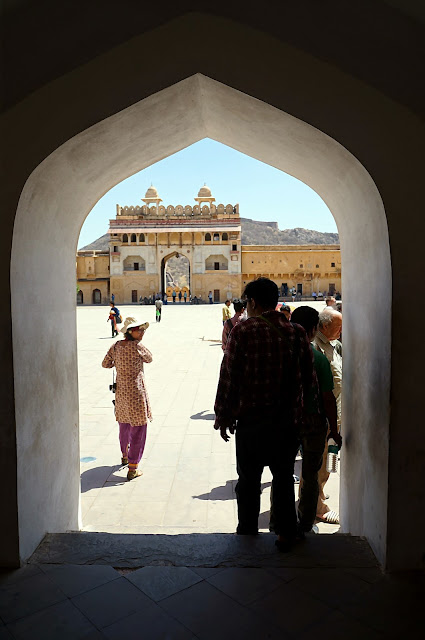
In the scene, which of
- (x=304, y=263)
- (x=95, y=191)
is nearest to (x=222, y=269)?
(x=304, y=263)

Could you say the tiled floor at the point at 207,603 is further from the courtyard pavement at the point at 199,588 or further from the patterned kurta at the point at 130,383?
the patterned kurta at the point at 130,383

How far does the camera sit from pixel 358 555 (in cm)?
244

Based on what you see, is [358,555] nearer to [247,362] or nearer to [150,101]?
[247,362]

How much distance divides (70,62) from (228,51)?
0.73 metres

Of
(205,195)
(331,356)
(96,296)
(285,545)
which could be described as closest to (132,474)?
(331,356)

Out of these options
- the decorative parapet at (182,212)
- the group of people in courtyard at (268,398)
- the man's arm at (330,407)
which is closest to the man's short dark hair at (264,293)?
the group of people in courtyard at (268,398)

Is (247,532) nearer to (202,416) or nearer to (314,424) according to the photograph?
(314,424)

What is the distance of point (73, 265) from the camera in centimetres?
338

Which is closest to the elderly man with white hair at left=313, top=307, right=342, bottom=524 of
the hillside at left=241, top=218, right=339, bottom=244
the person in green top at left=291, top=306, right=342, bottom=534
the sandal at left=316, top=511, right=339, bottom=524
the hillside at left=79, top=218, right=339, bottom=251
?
the sandal at left=316, top=511, right=339, bottom=524

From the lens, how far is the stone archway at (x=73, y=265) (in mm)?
2391

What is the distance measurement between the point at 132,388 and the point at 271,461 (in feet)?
6.94

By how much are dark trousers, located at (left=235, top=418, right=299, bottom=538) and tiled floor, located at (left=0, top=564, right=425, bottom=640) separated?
27cm

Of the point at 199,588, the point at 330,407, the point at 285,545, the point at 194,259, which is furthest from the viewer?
the point at 194,259

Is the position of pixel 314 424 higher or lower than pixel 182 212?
lower
